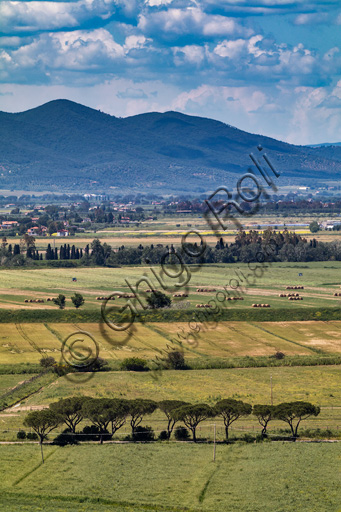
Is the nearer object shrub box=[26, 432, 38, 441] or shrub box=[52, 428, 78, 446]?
shrub box=[52, 428, 78, 446]

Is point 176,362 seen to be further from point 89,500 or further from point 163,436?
point 89,500

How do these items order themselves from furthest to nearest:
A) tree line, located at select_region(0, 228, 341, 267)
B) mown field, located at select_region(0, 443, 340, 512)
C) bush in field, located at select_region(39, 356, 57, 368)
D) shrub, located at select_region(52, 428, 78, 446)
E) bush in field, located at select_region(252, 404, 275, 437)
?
1. tree line, located at select_region(0, 228, 341, 267)
2. bush in field, located at select_region(39, 356, 57, 368)
3. bush in field, located at select_region(252, 404, 275, 437)
4. shrub, located at select_region(52, 428, 78, 446)
5. mown field, located at select_region(0, 443, 340, 512)

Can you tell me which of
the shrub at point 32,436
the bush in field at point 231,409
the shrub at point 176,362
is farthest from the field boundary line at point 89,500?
the shrub at point 176,362

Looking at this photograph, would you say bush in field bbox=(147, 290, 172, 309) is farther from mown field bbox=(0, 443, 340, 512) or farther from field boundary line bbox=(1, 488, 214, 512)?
field boundary line bbox=(1, 488, 214, 512)

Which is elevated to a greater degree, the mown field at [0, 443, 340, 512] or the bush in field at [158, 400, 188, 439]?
the bush in field at [158, 400, 188, 439]

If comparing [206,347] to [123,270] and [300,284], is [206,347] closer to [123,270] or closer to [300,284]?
[300,284]

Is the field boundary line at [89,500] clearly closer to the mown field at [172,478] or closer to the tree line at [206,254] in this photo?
the mown field at [172,478]

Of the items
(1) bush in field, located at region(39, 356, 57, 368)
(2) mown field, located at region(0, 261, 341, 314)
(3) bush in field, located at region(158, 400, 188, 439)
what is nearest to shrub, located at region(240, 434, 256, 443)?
(3) bush in field, located at region(158, 400, 188, 439)
